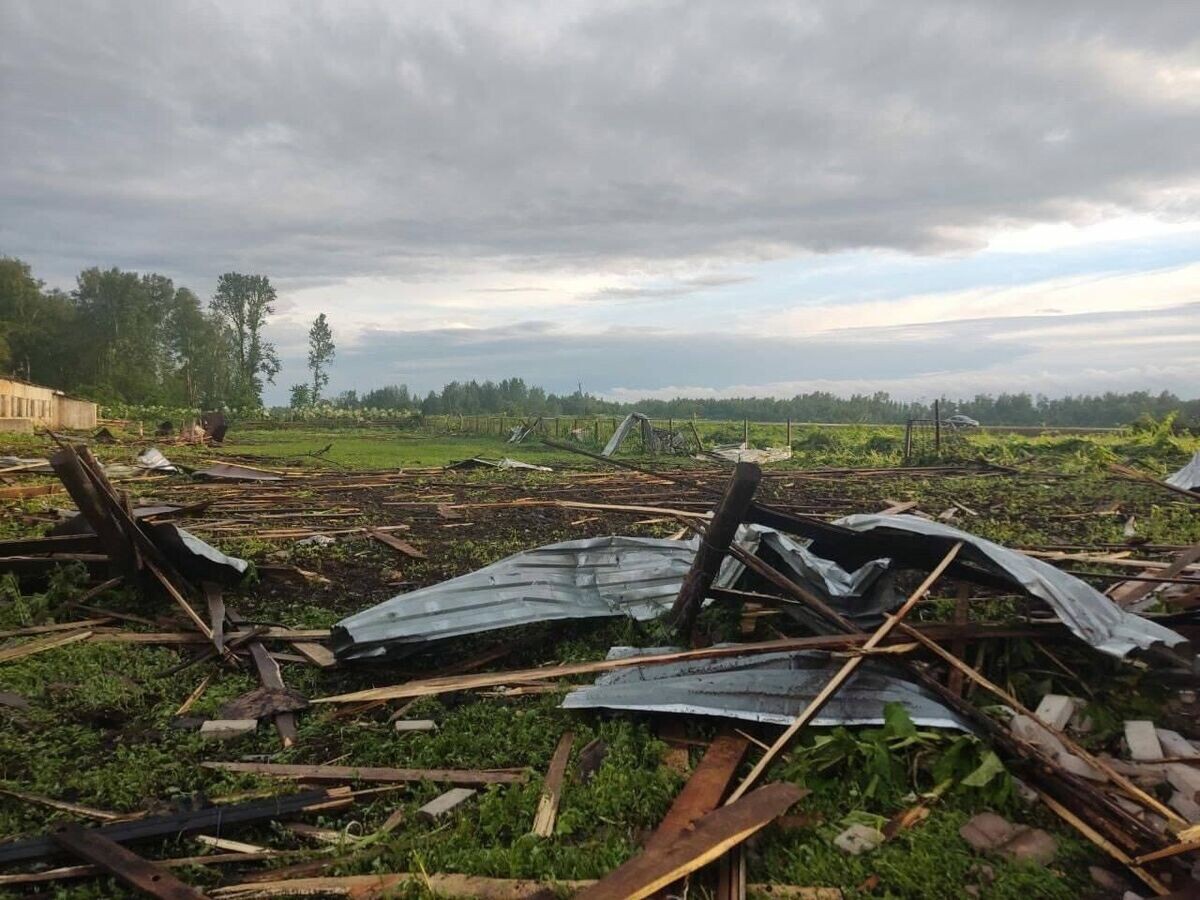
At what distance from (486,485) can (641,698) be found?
35.8 ft

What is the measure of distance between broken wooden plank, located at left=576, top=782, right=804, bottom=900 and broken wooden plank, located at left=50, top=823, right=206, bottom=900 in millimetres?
1391

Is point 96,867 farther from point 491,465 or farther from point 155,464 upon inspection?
point 491,465

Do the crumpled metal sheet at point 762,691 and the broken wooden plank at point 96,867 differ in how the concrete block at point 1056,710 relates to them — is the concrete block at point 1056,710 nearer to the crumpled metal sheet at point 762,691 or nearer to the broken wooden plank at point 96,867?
the crumpled metal sheet at point 762,691

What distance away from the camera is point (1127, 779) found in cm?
309

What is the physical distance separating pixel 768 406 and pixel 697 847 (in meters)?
62.1

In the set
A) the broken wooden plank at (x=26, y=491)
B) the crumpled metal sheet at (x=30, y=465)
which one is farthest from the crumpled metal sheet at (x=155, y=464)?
the broken wooden plank at (x=26, y=491)

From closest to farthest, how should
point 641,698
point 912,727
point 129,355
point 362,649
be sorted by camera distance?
point 912,727 < point 641,698 < point 362,649 < point 129,355

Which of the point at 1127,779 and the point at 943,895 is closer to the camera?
the point at 943,895

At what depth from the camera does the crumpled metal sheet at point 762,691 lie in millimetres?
3482

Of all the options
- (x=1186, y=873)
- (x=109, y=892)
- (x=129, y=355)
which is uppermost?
(x=129, y=355)

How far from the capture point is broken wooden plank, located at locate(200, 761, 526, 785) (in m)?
3.38

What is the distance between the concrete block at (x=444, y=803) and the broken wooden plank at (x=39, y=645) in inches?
131

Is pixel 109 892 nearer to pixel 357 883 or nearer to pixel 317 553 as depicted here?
pixel 357 883

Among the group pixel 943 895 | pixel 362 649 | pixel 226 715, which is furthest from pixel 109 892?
pixel 943 895
